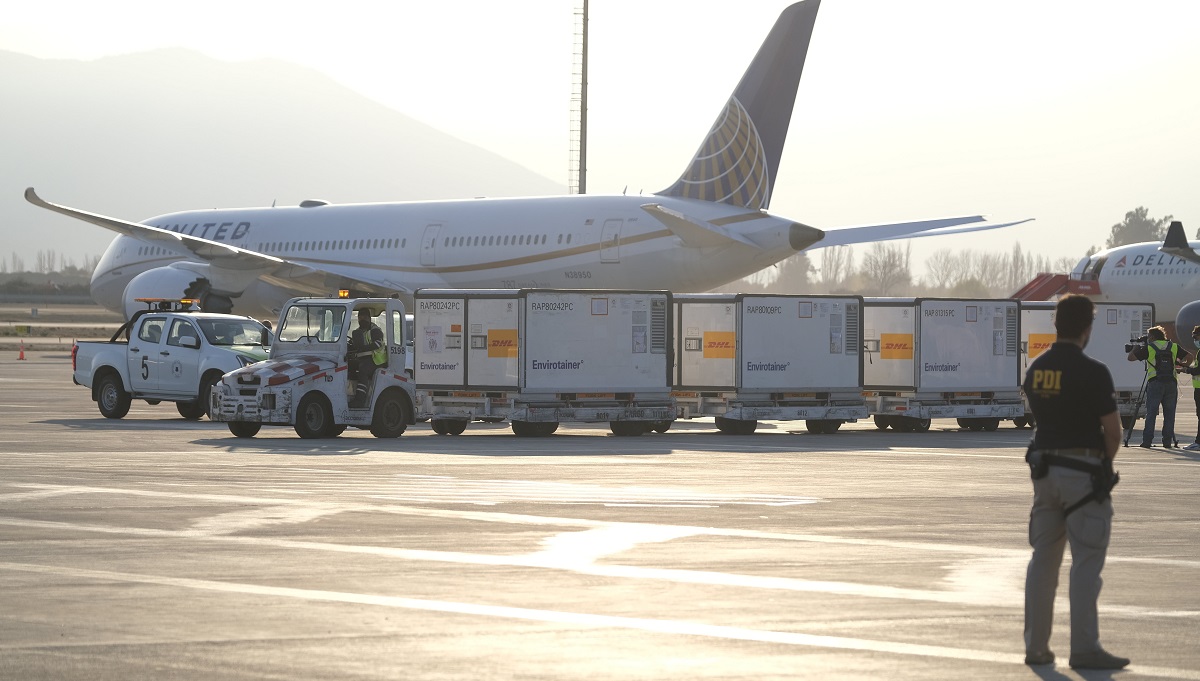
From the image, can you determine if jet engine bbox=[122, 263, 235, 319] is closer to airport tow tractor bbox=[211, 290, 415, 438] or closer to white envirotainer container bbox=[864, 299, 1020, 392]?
airport tow tractor bbox=[211, 290, 415, 438]

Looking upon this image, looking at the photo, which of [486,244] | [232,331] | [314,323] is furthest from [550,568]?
[486,244]

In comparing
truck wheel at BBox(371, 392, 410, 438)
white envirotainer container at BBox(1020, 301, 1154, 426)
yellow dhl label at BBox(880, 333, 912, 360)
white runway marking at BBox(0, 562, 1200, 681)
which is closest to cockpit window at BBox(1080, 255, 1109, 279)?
white envirotainer container at BBox(1020, 301, 1154, 426)

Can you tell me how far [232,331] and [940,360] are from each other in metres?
13.3

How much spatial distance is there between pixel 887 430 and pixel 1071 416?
70.5 feet

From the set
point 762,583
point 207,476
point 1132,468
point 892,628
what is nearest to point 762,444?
point 1132,468

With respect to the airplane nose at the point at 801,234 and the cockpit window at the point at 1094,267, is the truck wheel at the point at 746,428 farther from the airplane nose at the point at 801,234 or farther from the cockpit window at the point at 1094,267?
the cockpit window at the point at 1094,267

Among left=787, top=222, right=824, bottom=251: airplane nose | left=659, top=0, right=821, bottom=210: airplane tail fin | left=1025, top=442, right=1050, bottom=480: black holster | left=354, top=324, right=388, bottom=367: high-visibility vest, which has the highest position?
left=659, top=0, right=821, bottom=210: airplane tail fin

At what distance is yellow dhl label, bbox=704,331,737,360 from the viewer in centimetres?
2916

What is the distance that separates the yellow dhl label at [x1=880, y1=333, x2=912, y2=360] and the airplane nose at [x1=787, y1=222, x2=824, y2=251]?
964cm

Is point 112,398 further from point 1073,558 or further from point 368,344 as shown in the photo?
point 1073,558

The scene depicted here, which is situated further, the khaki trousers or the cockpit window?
the cockpit window

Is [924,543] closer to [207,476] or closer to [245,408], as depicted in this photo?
[207,476]

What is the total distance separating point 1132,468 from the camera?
69.8ft

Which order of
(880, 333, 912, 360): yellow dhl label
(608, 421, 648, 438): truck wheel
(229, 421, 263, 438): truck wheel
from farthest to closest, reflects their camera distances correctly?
(880, 333, 912, 360): yellow dhl label < (608, 421, 648, 438): truck wheel < (229, 421, 263, 438): truck wheel
